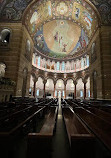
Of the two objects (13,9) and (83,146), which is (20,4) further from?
(83,146)

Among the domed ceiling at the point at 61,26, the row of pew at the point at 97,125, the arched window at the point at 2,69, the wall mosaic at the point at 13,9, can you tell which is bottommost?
the row of pew at the point at 97,125

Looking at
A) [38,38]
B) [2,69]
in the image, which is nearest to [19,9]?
[2,69]

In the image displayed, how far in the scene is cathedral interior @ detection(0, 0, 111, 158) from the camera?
5.33 ft

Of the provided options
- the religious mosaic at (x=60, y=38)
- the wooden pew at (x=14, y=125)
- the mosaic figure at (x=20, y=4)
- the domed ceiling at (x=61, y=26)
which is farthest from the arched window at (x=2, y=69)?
the religious mosaic at (x=60, y=38)

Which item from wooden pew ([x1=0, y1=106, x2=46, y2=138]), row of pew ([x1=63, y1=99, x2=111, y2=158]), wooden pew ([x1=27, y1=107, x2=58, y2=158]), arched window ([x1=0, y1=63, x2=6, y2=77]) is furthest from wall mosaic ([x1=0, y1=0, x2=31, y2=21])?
wooden pew ([x1=27, y1=107, x2=58, y2=158])

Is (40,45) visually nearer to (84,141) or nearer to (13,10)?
(13,10)

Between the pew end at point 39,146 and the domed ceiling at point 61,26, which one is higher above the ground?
the domed ceiling at point 61,26

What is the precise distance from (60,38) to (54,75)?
397 inches

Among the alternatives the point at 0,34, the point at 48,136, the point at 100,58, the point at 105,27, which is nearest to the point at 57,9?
the point at 105,27

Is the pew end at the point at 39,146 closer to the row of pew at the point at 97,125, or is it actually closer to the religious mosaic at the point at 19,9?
the row of pew at the point at 97,125

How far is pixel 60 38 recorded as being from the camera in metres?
25.2

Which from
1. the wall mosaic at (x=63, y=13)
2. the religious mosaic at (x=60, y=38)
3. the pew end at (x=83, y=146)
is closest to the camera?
the pew end at (x=83, y=146)

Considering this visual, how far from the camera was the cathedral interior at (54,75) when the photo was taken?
1.62 m

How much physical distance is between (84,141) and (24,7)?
1596 cm
